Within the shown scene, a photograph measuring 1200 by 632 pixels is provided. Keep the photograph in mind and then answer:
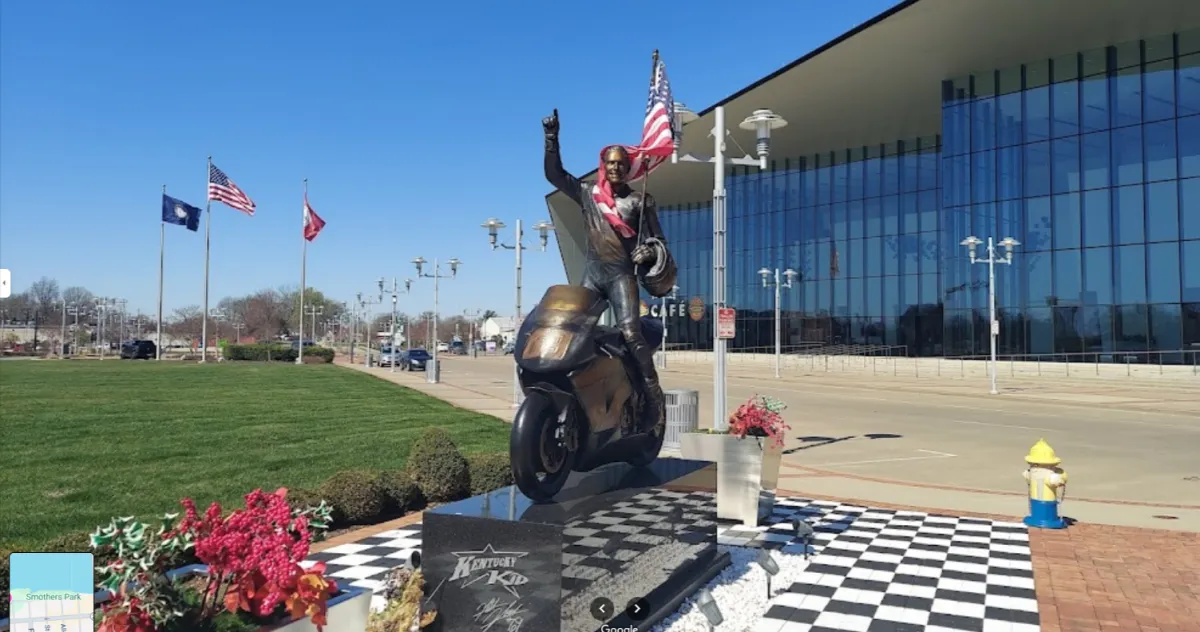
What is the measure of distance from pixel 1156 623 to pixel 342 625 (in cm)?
614

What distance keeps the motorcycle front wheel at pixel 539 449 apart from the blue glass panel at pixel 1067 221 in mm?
43465

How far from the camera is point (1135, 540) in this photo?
900 cm

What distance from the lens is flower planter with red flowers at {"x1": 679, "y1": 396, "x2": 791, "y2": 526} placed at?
9289 mm

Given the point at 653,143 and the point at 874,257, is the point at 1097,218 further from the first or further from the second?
the point at 653,143

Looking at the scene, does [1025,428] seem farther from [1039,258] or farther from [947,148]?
[947,148]

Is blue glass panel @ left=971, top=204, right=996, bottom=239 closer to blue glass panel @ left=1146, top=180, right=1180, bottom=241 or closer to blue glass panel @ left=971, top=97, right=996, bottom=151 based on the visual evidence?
blue glass panel @ left=971, top=97, right=996, bottom=151

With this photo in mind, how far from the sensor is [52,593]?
7.61 ft

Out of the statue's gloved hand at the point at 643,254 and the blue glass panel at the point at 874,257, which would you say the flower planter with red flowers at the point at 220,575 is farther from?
the blue glass panel at the point at 874,257

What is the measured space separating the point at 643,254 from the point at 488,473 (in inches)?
189

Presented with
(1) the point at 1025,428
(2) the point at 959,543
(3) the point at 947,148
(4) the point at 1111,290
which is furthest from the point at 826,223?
(2) the point at 959,543

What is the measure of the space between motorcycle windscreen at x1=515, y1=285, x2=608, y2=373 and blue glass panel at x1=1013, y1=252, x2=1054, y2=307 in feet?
141

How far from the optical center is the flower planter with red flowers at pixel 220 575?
2902mm

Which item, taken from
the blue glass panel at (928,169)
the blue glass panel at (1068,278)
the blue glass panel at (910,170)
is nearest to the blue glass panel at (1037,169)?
the blue glass panel at (1068,278)
